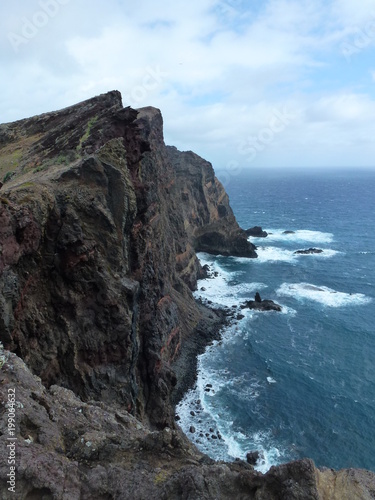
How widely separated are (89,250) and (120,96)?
22596 mm

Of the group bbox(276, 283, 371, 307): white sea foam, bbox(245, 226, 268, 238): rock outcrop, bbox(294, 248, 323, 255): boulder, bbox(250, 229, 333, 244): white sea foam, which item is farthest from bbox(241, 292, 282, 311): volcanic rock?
bbox(245, 226, 268, 238): rock outcrop

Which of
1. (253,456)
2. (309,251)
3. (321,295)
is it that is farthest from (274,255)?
(253,456)

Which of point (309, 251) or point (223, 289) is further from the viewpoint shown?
point (309, 251)

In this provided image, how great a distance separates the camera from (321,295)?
256 feet

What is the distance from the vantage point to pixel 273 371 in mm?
53406

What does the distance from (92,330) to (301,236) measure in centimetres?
11206

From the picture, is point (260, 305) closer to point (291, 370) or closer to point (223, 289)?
point (223, 289)

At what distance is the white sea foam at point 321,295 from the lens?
74.7 meters

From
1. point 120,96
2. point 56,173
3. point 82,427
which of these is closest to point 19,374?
point 82,427

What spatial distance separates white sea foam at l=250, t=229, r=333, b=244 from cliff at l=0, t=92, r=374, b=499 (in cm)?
7857

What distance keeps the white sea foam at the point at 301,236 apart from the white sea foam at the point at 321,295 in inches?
1665

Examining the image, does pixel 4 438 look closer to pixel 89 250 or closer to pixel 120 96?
pixel 89 250

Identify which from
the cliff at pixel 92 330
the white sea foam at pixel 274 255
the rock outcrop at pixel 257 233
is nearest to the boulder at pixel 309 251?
the white sea foam at pixel 274 255

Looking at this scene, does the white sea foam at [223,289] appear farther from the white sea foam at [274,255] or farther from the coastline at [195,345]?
the white sea foam at [274,255]
